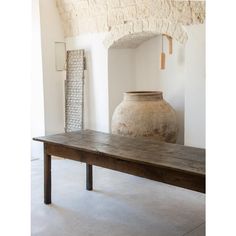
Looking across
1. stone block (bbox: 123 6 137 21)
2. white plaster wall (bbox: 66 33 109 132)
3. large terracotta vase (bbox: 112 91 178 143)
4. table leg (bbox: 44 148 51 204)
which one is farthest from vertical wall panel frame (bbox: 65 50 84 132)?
table leg (bbox: 44 148 51 204)

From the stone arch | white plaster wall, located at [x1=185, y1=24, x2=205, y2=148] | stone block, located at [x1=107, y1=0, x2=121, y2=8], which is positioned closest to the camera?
white plaster wall, located at [x1=185, y1=24, x2=205, y2=148]

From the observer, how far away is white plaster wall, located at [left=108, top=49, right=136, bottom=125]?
529cm

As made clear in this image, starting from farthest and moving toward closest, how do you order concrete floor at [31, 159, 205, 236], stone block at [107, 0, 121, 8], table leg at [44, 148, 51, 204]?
1. stone block at [107, 0, 121, 8]
2. table leg at [44, 148, 51, 204]
3. concrete floor at [31, 159, 205, 236]

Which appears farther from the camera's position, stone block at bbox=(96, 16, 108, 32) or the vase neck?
stone block at bbox=(96, 16, 108, 32)

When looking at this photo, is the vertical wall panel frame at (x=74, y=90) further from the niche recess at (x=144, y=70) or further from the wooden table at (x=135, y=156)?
the wooden table at (x=135, y=156)

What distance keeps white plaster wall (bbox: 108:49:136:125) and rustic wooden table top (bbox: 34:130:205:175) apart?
65.1 inches

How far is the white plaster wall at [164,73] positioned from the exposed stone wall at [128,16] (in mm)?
343

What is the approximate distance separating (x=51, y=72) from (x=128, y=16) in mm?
1562

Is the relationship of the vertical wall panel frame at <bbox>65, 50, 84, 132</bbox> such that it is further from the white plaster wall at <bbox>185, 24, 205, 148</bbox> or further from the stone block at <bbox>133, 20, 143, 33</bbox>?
the white plaster wall at <bbox>185, 24, 205, 148</bbox>

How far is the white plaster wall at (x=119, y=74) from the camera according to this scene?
17.4ft

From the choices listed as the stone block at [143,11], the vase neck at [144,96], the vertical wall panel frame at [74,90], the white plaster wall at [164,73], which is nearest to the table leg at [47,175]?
the vase neck at [144,96]

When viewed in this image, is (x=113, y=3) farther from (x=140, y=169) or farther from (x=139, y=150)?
(x=140, y=169)

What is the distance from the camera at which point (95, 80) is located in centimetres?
542
